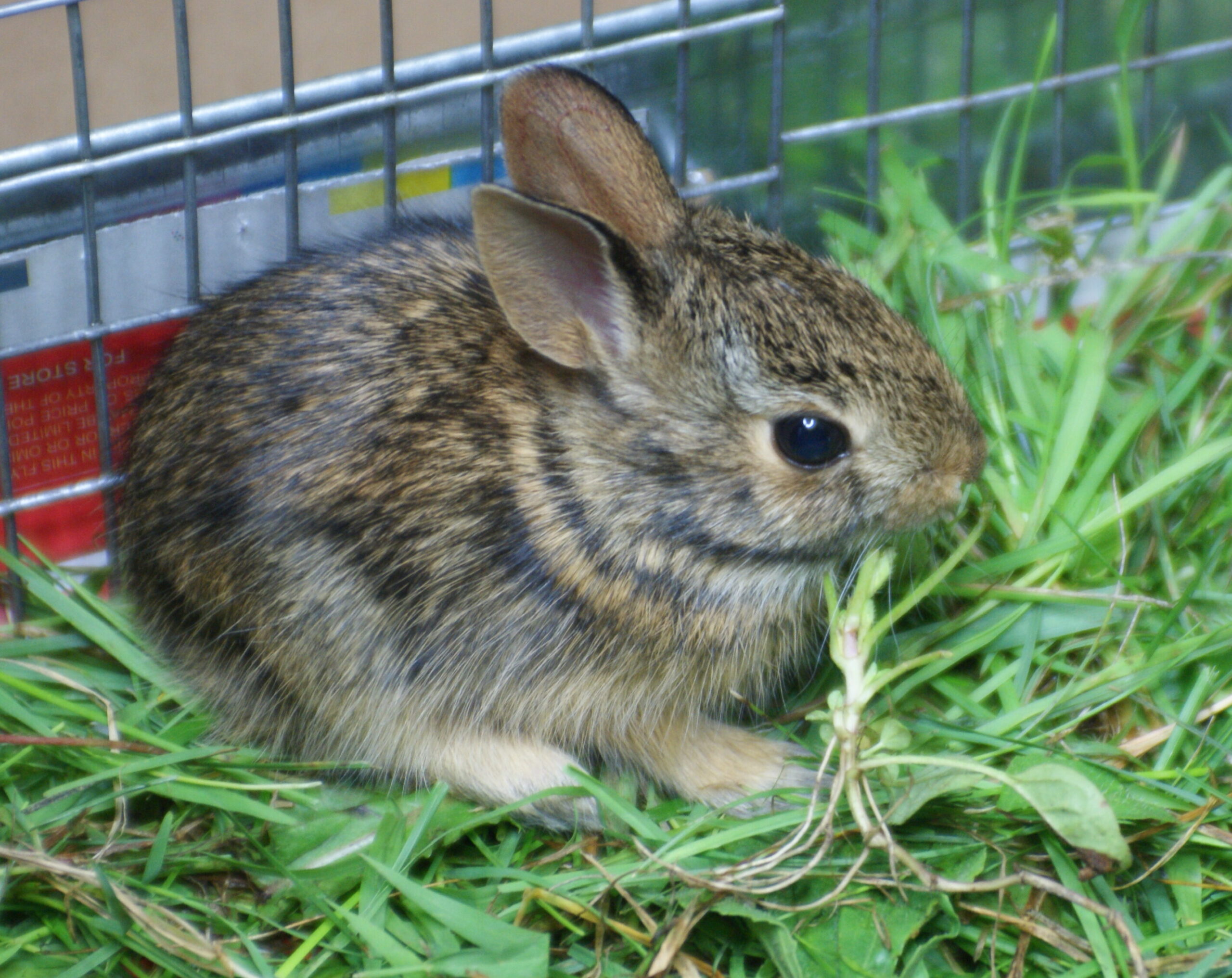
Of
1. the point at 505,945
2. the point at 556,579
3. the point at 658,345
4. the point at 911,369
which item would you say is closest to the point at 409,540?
the point at 556,579

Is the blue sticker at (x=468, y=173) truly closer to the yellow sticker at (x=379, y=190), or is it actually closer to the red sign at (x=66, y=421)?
the yellow sticker at (x=379, y=190)

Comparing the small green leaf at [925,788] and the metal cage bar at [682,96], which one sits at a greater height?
the metal cage bar at [682,96]

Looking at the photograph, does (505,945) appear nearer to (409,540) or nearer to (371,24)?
(409,540)

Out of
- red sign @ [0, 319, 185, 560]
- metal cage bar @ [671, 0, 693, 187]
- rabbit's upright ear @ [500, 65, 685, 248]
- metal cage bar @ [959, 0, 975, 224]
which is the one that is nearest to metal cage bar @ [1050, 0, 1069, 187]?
metal cage bar @ [959, 0, 975, 224]

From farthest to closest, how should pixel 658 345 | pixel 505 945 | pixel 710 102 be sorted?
pixel 710 102 → pixel 658 345 → pixel 505 945

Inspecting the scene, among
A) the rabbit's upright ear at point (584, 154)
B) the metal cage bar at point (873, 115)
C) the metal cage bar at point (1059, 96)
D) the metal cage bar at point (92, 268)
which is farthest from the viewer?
the metal cage bar at point (1059, 96)

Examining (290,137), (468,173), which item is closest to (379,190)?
(468,173)

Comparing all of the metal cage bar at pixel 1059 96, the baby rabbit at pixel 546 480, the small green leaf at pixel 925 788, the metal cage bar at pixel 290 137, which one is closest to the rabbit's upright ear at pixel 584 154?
the baby rabbit at pixel 546 480
